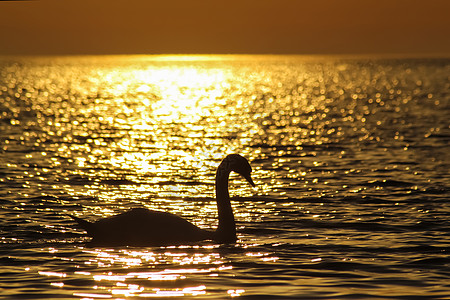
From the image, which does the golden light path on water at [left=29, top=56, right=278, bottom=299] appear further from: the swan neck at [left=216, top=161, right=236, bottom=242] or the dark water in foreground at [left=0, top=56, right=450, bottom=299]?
the swan neck at [left=216, top=161, right=236, bottom=242]

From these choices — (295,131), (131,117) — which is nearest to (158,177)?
(295,131)

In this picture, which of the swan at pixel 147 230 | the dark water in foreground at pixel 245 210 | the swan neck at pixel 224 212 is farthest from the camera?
the swan neck at pixel 224 212

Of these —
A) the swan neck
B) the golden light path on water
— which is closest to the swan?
the swan neck

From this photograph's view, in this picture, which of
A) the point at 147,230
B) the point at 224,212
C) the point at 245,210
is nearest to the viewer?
the point at 147,230

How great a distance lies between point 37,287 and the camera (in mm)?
14102

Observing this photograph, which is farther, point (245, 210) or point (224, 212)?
point (245, 210)

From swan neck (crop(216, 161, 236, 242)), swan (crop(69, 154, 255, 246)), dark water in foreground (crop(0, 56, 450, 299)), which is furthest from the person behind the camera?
swan neck (crop(216, 161, 236, 242))

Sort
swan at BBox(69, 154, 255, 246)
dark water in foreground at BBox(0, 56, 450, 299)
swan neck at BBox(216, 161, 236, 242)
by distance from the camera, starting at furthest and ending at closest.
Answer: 1. swan neck at BBox(216, 161, 236, 242)
2. swan at BBox(69, 154, 255, 246)
3. dark water in foreground at BBox(0, 56, 450, 299)

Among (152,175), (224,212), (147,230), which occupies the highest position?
(152,175)

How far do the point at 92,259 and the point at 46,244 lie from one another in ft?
5.79

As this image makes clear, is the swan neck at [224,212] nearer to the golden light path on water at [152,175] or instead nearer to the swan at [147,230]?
the swan at [147,230]

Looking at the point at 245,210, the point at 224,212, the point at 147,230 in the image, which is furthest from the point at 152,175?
the point at 147,230

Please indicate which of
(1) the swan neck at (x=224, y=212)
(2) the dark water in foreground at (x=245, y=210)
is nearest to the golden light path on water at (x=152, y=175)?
(2) the dark water in foreground at (x=245, y=210)

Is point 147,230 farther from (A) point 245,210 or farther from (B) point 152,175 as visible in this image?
(B) point 152,175
